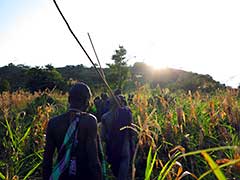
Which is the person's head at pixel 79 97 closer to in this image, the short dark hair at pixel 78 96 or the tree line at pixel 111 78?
the short dark hair at pixel 78 96

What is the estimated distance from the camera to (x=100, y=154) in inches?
136

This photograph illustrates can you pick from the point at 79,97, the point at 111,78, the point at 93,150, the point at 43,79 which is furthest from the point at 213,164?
the point at 43,79

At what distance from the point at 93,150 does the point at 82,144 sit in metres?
0.10

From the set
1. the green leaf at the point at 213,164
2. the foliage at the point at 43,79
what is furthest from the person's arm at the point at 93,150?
the foliage at the point at 43,79

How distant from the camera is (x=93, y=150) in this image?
10.5 feet

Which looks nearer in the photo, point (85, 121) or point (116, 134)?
point (85, 121)

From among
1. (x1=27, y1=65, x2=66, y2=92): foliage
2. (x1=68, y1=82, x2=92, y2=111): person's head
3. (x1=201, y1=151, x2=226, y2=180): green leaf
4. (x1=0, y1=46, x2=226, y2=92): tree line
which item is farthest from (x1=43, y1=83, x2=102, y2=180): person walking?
(x1=27, y1=65, x2=66, y2=92): foliage

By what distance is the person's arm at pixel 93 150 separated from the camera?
319 centimetres

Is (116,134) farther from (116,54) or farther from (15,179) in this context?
(116,54)

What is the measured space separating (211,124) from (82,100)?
2.96m

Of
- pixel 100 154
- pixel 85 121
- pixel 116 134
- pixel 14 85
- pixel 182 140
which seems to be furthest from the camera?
pixel 14 85

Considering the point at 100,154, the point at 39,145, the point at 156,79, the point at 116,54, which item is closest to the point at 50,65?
the point at 116,54

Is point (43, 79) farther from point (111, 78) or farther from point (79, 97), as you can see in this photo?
point (79, 97)

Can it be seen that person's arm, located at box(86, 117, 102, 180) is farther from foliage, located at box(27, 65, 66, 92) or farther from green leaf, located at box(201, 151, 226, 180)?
foliage, located at box(27, 65, 66, 92)
